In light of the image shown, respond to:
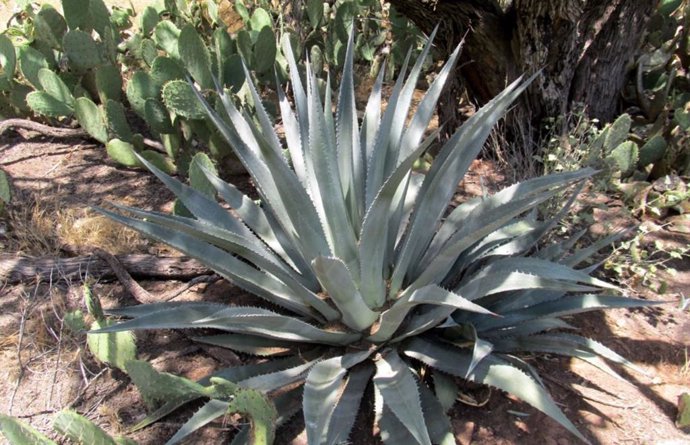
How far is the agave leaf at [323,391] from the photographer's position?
1582 mm

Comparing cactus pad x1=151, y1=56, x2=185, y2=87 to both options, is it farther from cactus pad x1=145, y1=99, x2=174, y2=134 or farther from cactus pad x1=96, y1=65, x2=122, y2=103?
cactus pad x1=96, y1=65, x2=122, y2=103

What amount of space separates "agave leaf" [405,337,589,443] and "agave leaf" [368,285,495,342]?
0.39 ft

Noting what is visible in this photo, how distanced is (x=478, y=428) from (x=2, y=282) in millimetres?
2118

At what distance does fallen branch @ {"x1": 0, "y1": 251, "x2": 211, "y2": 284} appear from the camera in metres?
2.63

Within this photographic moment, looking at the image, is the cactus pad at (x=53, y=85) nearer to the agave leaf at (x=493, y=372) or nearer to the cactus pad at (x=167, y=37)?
the cactus pad at (x=167, y=37)

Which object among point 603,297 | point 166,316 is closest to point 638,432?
point 603,297

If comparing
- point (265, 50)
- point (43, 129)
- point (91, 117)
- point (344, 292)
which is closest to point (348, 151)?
point (344, 292)

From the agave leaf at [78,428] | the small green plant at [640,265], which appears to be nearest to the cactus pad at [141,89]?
the agave leaf at [78,428]

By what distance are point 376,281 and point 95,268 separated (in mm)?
1406

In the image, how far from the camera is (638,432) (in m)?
1.93

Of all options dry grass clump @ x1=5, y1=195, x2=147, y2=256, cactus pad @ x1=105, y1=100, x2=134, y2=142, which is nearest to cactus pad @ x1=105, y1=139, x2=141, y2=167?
cactus pad @ x1=105, y1=100, x2=134, y2=142

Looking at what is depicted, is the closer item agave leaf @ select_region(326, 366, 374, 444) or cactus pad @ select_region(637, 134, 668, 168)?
agave leaf @ select_region(326, 366, 374, 444)

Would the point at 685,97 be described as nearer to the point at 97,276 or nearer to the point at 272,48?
the point at 272,48

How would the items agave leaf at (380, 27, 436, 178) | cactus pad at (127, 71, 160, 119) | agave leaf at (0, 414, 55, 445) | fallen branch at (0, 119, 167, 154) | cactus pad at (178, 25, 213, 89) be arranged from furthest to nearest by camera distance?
fallen branch at (0, 119, 167, 154) → cactus pad at (127, 71, 160, 119) → cactus pad at (178, 25, 213, 89) → agave leaf at (380, 27, 436, 178) → agave leaf at (0, 414, 55, 445)
